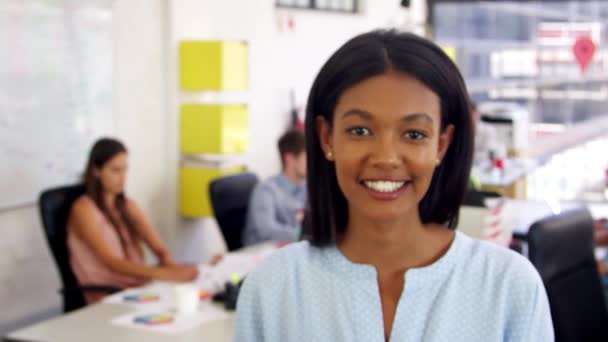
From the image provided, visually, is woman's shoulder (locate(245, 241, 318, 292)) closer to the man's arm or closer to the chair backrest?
the chair backrest

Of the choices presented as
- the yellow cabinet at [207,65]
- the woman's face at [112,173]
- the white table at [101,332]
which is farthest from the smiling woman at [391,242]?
the yellow cabinet at [207,65]

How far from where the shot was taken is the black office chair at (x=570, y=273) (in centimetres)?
243

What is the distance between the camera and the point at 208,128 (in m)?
5.32

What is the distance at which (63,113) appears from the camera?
14.7 feet

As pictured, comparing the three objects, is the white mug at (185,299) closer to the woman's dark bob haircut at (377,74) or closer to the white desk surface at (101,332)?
the white desk surface at (101,332)

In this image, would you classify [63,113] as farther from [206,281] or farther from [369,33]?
[369,33]

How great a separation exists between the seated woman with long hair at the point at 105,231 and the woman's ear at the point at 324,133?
2311mm

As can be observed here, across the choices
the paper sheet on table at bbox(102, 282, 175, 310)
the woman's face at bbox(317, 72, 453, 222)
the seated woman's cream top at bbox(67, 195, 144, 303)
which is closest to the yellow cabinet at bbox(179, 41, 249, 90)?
the seated woman's cream top at bbox(67, 195, 144, 303)

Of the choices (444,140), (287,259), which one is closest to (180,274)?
(287,259)

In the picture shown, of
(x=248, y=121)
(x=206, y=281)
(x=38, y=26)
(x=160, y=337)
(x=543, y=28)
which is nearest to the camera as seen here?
(x=160, y=337)

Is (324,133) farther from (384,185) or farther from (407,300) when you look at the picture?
(407,300)

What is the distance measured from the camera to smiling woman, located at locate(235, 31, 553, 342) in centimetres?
118

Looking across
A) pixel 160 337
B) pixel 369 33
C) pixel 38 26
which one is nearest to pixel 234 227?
pixel 38 26

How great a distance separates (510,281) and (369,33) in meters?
0.40
